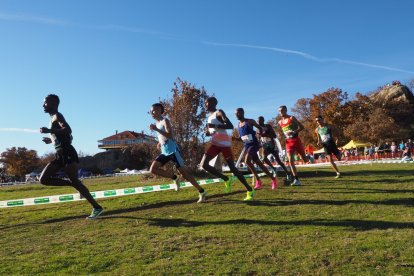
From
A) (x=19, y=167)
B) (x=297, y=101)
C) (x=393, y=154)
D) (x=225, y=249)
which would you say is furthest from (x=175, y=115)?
(x=19, y=167)

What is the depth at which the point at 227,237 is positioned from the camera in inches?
213

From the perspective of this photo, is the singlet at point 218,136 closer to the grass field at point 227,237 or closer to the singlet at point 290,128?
the grass field at point 227,237

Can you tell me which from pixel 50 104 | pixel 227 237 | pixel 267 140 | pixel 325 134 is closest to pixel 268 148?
pixel 267 140

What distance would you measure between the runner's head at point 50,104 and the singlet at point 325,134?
316 inches

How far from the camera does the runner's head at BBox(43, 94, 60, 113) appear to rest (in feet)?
23.7

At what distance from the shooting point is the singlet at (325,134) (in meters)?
12.2

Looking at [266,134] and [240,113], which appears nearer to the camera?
[240,113]

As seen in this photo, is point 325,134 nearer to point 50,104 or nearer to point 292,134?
point 292,134

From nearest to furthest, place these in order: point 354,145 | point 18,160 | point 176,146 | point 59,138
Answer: point 59,138
point 176,146
point 354,145
point 18,160

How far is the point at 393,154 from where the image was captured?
3847 cm

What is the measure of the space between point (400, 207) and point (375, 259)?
3.13 meters

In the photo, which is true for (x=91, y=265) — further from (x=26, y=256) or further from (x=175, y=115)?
(x=175, y=115)

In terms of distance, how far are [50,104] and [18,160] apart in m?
74.4

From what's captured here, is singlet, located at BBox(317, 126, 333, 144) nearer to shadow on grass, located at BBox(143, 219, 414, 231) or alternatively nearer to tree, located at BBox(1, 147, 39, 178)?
shadow on grass, located at BBox(143, 219, 414, 231)
